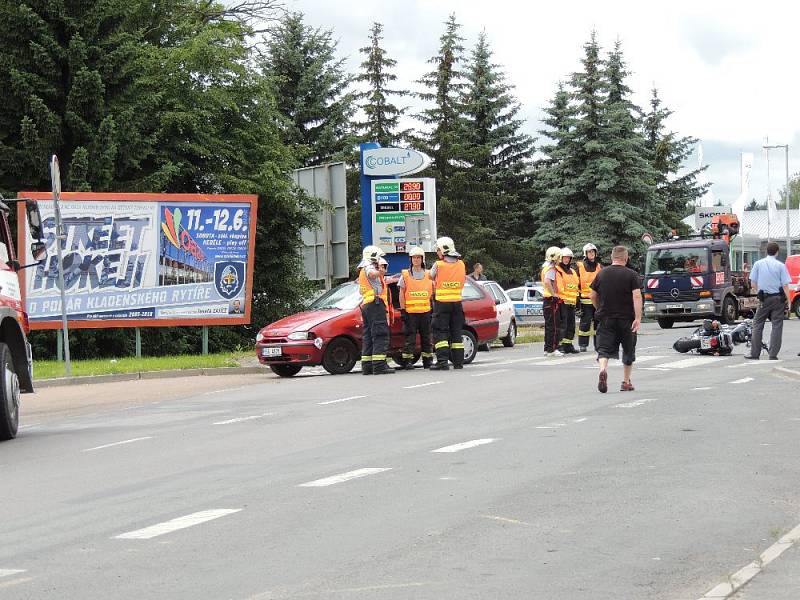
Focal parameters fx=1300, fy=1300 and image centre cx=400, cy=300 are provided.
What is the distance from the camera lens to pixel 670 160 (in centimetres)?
7175

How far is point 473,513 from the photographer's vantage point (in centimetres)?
799

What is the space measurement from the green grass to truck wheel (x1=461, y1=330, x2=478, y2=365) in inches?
166

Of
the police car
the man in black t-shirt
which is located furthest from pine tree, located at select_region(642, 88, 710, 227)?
the man in black t-shirt

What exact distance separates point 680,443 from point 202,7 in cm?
3607

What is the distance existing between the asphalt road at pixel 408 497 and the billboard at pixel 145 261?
31.1 feet

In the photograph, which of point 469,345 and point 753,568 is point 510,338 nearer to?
point 469,345

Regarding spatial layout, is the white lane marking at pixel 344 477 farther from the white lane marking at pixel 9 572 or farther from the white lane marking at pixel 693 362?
the white lane marking at pixel 693 362

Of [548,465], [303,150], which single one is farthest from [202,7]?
[548,465]

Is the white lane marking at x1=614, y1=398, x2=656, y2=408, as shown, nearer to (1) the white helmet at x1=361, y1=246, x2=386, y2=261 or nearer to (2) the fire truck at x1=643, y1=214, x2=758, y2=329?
(1) the white helmet at x1=361, y1=246, x2=386, y2=261

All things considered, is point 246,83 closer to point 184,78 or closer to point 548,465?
point 184,78

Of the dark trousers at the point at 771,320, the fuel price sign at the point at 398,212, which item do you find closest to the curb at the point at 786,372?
the dark trousers at the point at 771,320

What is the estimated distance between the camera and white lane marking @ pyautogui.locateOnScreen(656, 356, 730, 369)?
21438 millimetres

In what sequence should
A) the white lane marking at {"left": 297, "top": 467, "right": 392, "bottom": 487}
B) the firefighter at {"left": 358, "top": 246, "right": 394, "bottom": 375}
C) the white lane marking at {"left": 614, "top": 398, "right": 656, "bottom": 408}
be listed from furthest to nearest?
1. the firefighter at {"left": 358, "top": 246, "right": 394, "bottom": 375}
2. the white lane marking at {"left": 614, "top": 398, "right": 656, "bottom": 408}
3. the white lane marking at {"left": 297, "top": 467, "right": 392, "bottom": 487}

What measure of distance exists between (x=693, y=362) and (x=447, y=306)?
14.4 ft
